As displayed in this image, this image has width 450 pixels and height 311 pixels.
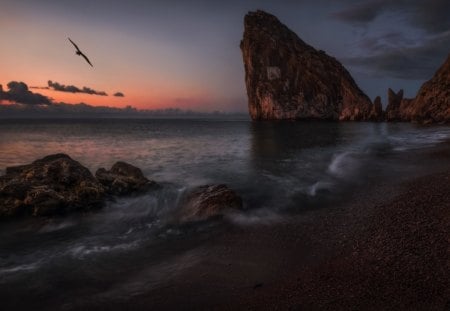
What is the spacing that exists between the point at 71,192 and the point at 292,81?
124823mm

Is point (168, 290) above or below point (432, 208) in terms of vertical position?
below

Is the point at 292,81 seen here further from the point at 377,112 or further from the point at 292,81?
the point at 377,112

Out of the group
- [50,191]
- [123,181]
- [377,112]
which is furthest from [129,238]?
[377,112]

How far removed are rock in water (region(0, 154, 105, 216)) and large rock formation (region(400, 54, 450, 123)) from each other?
73139mm

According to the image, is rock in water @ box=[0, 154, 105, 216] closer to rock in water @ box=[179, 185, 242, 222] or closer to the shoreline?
rock in water @ box=[179, 185, 242, 222]

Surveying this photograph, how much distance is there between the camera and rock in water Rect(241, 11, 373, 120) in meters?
128

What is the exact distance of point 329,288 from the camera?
5898 mm

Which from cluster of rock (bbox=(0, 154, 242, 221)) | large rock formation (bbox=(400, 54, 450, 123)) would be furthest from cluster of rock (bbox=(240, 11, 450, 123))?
cluster of rock (bbox=(0, 154, 242, 221))

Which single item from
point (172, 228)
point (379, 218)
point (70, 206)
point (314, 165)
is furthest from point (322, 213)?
point (314, 165)

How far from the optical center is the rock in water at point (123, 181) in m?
15.3

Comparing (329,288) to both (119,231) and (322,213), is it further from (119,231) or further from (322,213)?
(119,231)

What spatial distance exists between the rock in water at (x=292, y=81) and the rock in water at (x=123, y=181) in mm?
114912

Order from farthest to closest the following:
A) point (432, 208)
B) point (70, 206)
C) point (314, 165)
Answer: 1. point (314, 165)
2. point (70, 206)
3. point (432, 208)

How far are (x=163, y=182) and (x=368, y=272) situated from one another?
14129 mm
